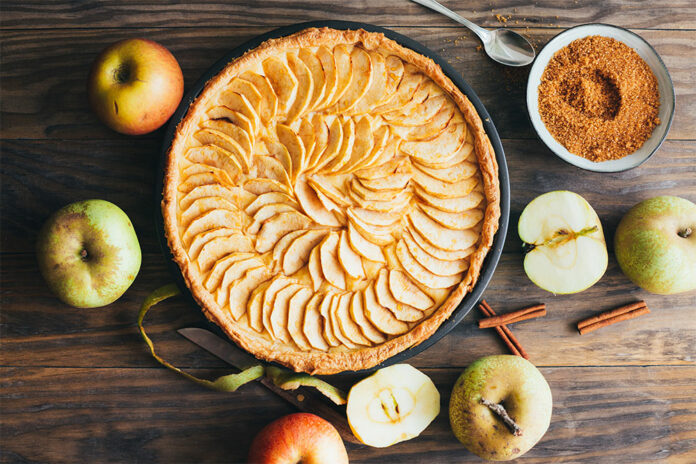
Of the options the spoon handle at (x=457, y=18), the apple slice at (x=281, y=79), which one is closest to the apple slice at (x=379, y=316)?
the apple slice at (x=281, y=79)

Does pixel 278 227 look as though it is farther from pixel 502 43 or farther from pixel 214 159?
pixel 502 43

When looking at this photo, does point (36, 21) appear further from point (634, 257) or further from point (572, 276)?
point (634, 257)

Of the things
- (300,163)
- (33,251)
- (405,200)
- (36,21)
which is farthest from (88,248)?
(405,200)

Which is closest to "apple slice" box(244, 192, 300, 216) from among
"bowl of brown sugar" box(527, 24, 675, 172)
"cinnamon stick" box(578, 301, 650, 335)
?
"bowl of brown sugar" box(527, 24, 675, 172)

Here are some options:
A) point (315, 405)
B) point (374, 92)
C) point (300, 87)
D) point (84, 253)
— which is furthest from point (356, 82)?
point (315, 405)

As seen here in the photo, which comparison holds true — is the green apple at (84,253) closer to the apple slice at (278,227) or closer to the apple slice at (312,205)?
the apple slice at (278,227)
